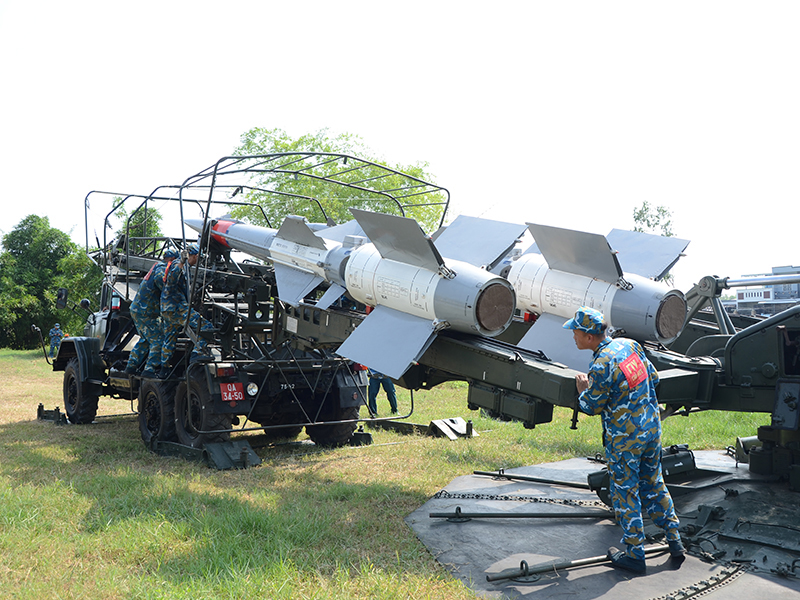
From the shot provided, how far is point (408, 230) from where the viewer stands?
474 cm

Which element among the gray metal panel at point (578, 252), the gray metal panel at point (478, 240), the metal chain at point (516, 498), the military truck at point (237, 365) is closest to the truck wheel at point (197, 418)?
the military truck at point (237, 365)

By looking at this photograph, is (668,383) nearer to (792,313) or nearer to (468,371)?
(792,313)

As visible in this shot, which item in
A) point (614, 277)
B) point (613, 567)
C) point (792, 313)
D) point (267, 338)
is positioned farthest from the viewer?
point (267, 338)

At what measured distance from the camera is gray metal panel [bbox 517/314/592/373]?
5.46 metres

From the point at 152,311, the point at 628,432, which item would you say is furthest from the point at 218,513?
the point at 152,311

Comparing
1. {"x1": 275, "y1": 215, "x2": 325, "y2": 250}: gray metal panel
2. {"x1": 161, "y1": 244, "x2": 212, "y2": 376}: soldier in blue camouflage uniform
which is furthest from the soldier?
{"x1": 275, "y1": 215, "x2": 325, "y2": 250}: gray metal panel

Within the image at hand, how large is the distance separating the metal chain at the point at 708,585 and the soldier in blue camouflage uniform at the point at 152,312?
5391 millimetres

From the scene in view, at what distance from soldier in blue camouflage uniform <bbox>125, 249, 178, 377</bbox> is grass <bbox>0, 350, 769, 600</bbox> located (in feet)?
3.07

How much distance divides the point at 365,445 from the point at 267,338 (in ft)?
5.24

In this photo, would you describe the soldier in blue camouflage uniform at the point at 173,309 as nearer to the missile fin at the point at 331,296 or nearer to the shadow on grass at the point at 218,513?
the shadow on grass at the point at 218,513

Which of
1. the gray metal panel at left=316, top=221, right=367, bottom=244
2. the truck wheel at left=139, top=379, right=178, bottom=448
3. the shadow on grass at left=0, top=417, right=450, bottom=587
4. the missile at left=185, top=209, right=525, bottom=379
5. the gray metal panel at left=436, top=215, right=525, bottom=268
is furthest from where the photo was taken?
the truck wheel at left=139, top=379, right=178, bottom=448

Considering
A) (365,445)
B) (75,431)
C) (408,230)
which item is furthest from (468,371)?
(75,431)

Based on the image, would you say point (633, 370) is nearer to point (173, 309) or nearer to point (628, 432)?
point (628, 432)

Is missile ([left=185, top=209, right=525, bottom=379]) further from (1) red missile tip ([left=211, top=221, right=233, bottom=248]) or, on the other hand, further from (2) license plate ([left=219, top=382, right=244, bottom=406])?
(1) red missile tip ([left=211, top=221, right=233, bottom=248])
